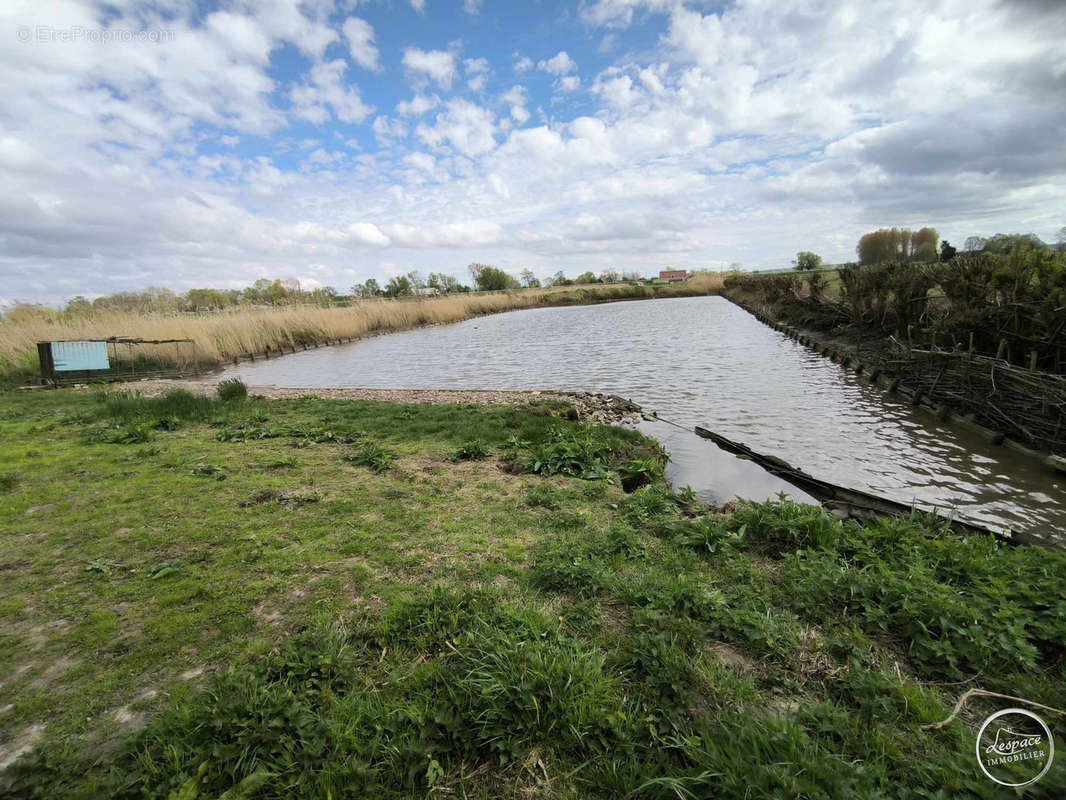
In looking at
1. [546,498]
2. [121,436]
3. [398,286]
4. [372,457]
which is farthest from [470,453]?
[398,286]

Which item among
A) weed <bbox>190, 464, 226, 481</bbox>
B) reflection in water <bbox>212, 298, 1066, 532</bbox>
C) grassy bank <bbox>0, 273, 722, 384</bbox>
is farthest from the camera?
grassy bank <bbox>0, 273, 722, 384</bbox>

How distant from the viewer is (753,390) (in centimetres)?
1273

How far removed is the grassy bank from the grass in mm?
15749

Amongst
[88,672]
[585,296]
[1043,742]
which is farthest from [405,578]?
[585,296]

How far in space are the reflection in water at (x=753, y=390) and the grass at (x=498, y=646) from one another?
10.8ft

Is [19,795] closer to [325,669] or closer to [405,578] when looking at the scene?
[325,669]

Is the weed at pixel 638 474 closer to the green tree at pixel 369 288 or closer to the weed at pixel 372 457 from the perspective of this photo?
the weed at pixel 372 457

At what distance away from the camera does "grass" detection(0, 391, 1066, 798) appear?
2002mm

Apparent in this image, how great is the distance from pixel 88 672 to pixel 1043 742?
187 inches

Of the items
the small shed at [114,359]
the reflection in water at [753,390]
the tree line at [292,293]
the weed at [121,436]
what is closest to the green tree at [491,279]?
the tree line at [292,293]

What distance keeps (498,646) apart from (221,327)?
24941mm

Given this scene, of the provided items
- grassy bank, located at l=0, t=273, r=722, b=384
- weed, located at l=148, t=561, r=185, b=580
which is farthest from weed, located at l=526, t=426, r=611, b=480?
grassy bank, located at l=0, t=273, r=722, b=384

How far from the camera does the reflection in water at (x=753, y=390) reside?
6.55 meters

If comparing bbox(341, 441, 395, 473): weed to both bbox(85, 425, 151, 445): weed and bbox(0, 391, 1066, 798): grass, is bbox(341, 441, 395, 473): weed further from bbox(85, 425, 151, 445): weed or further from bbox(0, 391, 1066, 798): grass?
bbox(85, 425, 151, 445): weed
